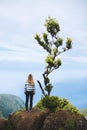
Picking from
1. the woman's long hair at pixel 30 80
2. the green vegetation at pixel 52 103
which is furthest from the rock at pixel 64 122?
the green vegetation at pixel 52 103

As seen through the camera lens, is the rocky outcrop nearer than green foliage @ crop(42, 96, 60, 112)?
Yes

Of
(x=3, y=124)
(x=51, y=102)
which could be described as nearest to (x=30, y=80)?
(x=3, y=124)

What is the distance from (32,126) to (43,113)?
148 centimetres

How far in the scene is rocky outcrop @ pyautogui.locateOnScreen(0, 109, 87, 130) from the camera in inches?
1142

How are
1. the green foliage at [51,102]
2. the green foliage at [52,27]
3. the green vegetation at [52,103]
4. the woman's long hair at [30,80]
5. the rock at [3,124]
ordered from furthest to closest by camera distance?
the green foliage at [52,27] → the green foliage at [51,102] → the green vegetation at [52,103] → the woman's long hair at [30,80] → the rock at [3,124]

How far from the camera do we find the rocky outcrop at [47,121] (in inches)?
1142

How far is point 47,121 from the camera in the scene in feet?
96.9

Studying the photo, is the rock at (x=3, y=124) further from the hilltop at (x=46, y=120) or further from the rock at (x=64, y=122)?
the rock at (x=64, y=122)

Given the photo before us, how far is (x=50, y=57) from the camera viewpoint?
179 ft

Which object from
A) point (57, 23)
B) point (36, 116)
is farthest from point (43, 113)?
point (57, 23)

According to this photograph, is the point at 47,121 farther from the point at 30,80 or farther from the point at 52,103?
the point at 52,103

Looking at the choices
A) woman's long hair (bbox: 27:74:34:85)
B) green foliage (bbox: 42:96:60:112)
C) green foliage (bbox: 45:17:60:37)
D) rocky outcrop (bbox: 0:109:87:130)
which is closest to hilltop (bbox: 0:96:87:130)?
rocky outcrop (bbox: 0:109:87:130)

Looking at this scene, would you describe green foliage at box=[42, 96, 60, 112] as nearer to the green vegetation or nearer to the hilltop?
the green vegetation

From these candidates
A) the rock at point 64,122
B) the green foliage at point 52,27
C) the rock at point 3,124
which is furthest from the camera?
the green foliage at point 52,27
